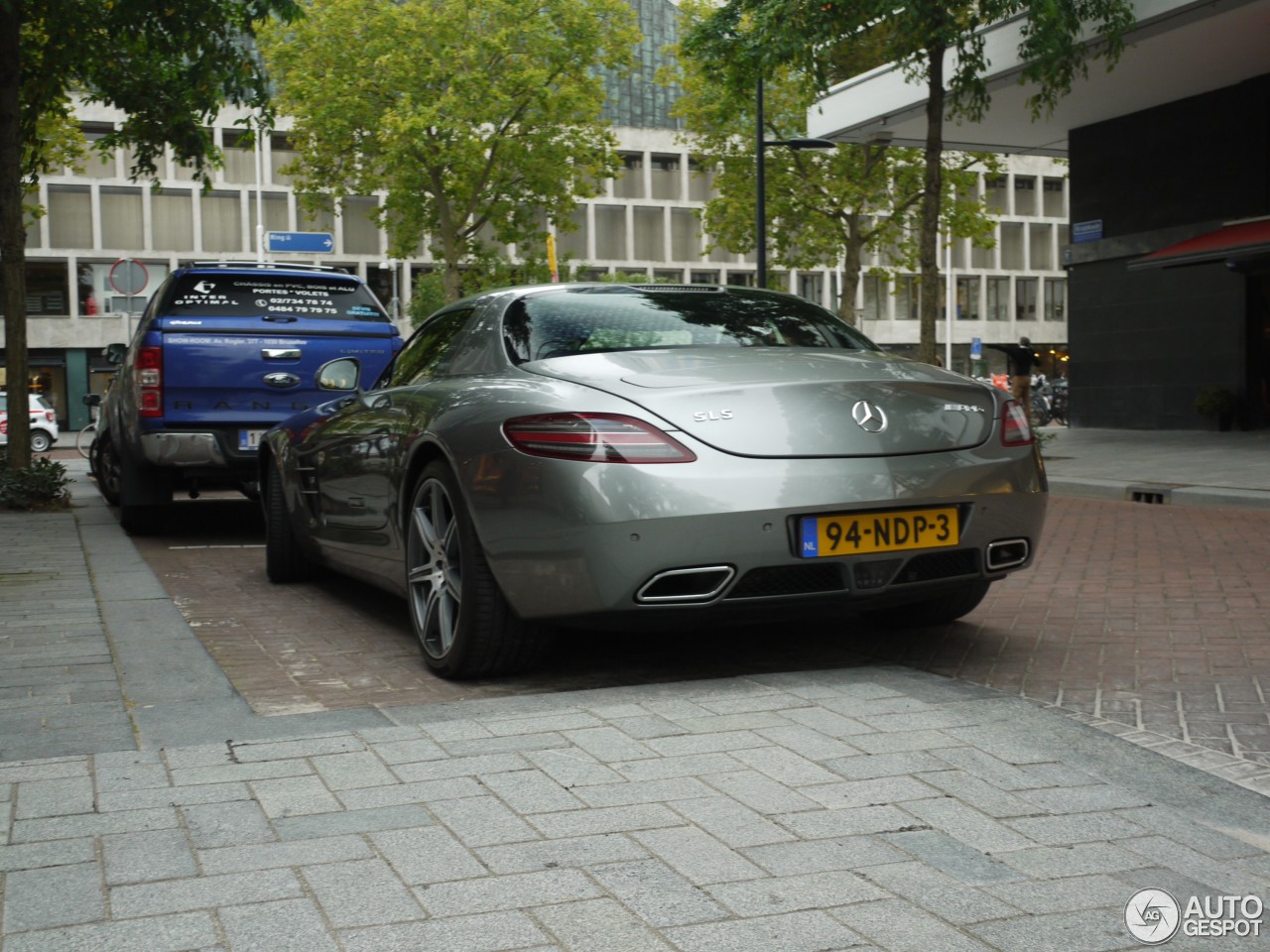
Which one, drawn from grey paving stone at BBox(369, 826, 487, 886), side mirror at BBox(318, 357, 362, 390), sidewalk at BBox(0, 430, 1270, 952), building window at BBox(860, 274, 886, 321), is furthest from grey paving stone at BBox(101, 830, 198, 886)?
building window at BBox(860, 274, 886, 321)

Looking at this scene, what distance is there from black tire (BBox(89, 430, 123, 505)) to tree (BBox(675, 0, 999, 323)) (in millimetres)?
21709

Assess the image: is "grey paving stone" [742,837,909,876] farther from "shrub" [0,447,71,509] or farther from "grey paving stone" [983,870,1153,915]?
"shrub" [0,447,71,509]

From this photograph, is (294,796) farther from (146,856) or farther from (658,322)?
(658,322)

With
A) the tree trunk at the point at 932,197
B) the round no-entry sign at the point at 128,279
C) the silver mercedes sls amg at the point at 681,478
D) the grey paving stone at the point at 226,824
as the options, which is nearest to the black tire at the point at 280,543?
the silver mercedes sls amg at the point at 681,478

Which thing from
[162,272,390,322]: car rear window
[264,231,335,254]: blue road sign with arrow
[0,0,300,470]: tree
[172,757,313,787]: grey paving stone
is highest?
[0,0,300,470]: tree

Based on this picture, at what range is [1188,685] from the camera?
4.82 meters

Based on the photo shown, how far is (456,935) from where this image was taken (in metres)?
2.63

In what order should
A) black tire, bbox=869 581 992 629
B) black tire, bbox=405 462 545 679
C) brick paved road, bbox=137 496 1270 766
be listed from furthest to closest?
black tire, bbox=869 581 992 629 < black tire, bbox=405 462 545 679 < brick paved road, bbox=137 496 1270 766

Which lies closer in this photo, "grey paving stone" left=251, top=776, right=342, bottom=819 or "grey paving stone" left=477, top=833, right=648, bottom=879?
"grey paving stone" left=477, top=833, right=648, bottom=879

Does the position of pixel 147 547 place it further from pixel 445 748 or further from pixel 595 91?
pixel 595 91

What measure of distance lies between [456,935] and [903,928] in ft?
2.60

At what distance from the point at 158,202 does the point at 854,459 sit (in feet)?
172

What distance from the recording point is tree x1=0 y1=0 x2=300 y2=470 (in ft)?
42.6

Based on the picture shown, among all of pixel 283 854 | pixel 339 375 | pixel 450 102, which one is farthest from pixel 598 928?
pixel 450 102
